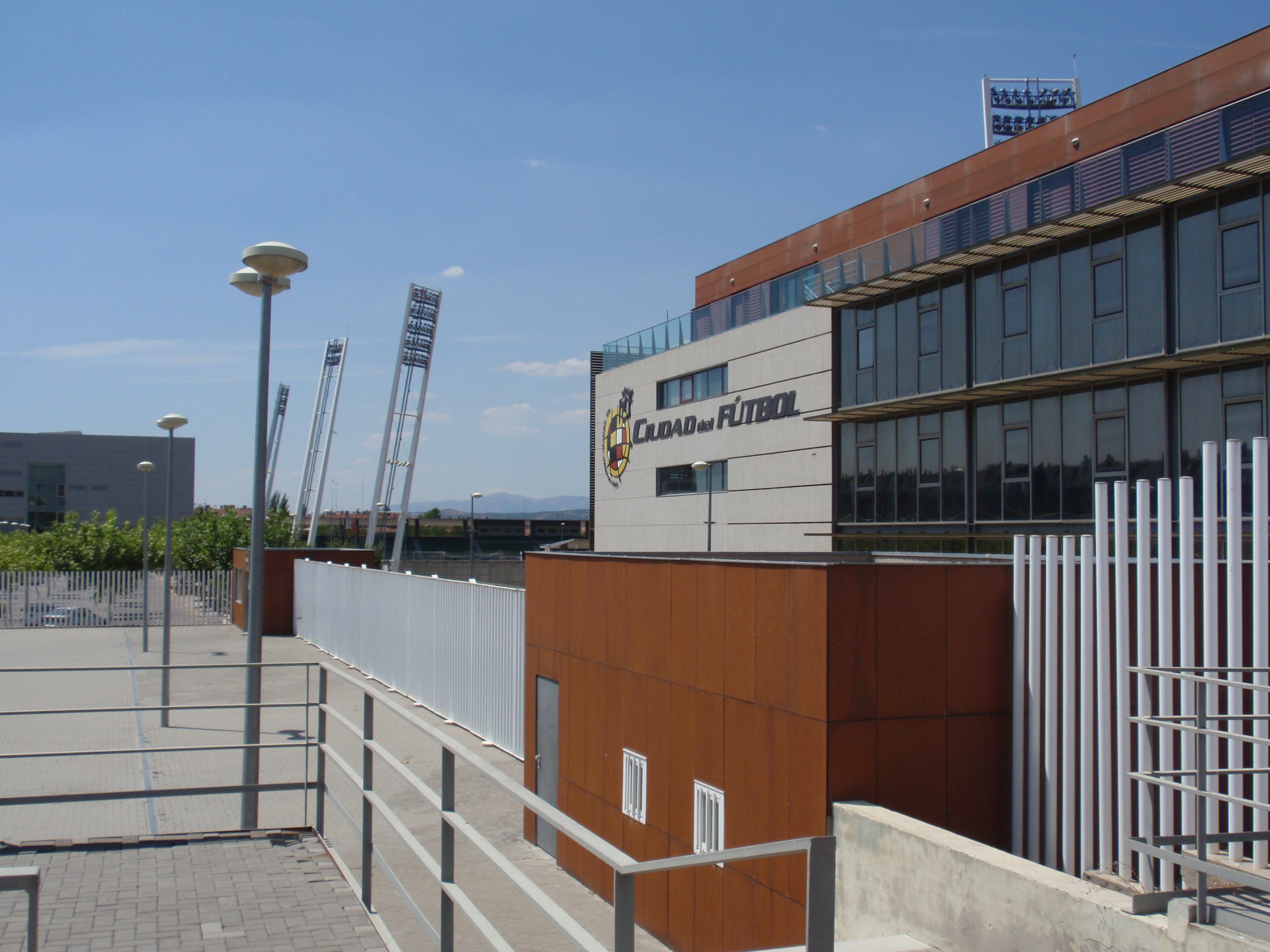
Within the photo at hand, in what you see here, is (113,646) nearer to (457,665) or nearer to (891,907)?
(457,665)

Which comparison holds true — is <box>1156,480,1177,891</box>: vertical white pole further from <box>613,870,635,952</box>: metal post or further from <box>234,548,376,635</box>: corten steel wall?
<box>234,548,376,635</box>: corten steel wall

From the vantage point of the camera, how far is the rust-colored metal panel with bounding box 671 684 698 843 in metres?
8.66

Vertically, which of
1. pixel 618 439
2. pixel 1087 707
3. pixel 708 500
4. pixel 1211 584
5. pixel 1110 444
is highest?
pixel 618 439

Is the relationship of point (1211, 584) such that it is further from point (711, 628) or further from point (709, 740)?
point (709, 740)

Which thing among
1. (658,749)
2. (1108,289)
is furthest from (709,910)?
(1108,289)

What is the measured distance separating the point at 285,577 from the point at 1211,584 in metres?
34.8

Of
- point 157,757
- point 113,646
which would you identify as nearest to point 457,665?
point 157,757

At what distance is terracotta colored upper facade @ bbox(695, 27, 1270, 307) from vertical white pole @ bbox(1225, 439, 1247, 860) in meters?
19.1

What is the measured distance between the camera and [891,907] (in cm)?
596

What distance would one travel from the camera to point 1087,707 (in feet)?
21.2

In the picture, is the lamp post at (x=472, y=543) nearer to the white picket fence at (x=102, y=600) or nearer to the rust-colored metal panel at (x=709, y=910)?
the white picket fence at (x=102, y=600)

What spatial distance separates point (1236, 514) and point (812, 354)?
26.3 metres

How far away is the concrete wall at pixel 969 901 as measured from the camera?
14.4 ft

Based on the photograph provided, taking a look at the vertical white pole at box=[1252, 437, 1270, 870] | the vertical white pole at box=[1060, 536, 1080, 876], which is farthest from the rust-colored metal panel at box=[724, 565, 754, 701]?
the vertical white pole at box=[1252, 437, 1270, 870]
